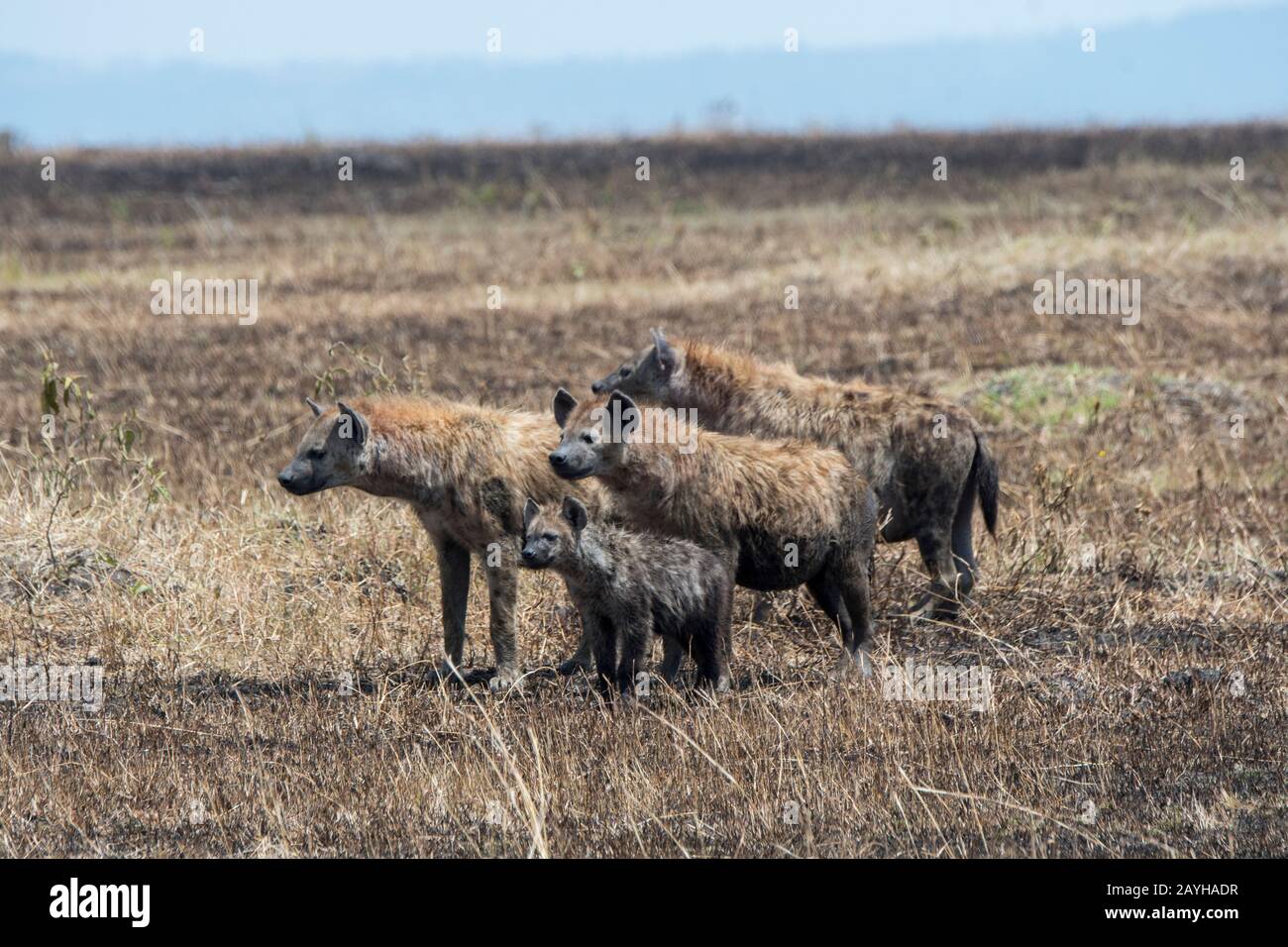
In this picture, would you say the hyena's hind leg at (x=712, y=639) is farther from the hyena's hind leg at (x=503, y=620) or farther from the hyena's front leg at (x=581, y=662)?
the hyena's hind leg at (x=503, y=620)

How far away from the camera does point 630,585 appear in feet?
26.8

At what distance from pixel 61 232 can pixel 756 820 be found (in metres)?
26.0

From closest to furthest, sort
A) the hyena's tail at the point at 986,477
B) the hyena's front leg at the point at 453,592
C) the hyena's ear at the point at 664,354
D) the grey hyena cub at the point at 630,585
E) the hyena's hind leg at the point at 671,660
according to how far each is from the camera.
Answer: the grey hyena cub at the point at 630,585 → the hyena's hind leg at the point at 671,660 → the hyena's front leg at the point at 453,592 → the hyena's tail at the point at 986,477 → the hyena's ear at the point at 664,354

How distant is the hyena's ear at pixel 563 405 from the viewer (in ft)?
28.8

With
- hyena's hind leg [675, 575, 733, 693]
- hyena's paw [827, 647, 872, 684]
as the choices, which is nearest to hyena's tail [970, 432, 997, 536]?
hyena's paw [827, 647, 872, 684]

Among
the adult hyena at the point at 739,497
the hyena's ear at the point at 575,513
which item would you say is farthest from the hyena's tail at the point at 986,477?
the hyena's ear at the point at 575,513

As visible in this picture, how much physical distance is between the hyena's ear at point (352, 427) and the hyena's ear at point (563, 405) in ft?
3.15

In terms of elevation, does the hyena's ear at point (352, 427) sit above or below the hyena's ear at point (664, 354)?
below

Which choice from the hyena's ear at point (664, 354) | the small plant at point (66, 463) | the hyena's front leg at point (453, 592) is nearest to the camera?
the hyena's front leg at point (453, 592)

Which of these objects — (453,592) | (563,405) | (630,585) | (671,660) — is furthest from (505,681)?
(563,405)

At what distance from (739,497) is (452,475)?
4.69 ft

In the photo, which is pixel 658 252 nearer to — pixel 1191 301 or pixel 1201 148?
pixel 1191 301

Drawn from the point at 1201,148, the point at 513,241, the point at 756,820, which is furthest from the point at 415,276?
the point at 756,820
